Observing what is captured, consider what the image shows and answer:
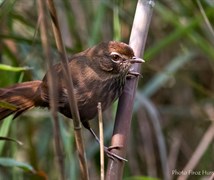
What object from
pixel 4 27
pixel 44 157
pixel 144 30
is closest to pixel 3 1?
pixel 144 30

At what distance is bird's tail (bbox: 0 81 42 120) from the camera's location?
2572mm

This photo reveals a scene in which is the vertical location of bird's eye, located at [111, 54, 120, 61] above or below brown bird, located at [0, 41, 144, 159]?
above

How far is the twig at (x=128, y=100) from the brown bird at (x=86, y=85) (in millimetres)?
194

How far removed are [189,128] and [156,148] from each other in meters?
0.31

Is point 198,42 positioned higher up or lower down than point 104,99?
higher up

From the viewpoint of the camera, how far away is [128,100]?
213 centimetres

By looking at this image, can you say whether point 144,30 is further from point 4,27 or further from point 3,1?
point 4,27

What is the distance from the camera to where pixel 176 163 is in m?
4.15

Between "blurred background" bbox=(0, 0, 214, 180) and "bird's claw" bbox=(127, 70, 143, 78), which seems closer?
Answer: "bird's claw" bbox=(127, 70, 143, 78)

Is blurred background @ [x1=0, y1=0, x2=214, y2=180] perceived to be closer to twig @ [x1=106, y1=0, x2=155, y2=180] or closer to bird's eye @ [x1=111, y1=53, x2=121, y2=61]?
bird's eye @ [x1=111, y1=53, x2=121, y2=61]

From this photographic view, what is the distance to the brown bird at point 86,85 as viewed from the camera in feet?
8.41

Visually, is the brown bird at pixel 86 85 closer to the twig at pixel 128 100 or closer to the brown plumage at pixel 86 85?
the brown plumage at pixel 86 85

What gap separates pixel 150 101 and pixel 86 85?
58.5 inches

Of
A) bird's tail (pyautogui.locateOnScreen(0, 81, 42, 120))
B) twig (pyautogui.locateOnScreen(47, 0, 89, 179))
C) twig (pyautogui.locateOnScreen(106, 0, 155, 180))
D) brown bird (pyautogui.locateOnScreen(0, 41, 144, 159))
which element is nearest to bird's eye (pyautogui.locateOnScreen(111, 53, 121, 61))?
brown bird (pyautogui.locateOnScreen(0, 41, 144, 159))
